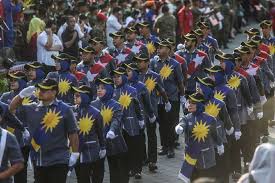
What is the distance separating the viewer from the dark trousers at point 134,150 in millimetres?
13391

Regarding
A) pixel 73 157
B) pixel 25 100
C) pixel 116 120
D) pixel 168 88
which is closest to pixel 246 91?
pixel 168 88

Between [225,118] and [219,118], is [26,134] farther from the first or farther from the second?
[225,118]

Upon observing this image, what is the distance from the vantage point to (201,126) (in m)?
11.6

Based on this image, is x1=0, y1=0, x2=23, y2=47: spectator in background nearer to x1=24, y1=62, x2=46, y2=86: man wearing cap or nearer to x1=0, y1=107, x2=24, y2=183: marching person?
x1=24, y1=62, x2=46, y2=86: man wearing cap

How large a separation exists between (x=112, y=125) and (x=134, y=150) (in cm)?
141

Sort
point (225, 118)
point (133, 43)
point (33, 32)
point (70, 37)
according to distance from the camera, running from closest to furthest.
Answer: point (225, 118)
point (133, 43)
point (33, 32)
point (70, 37)

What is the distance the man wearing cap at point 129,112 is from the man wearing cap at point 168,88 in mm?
1915

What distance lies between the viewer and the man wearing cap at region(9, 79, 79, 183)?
10.7 meters

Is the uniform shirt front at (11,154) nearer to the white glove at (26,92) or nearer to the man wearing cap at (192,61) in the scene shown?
the white glove at (26,92)

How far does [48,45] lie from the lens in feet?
61.1

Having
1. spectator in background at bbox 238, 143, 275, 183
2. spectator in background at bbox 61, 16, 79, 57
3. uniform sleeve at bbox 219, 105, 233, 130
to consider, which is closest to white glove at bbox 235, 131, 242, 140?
uniform sleeve at bbox 219, 105, 233, 130

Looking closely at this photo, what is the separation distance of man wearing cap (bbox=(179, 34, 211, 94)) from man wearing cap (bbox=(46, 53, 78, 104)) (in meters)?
3.20

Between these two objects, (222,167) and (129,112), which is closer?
(222,167)

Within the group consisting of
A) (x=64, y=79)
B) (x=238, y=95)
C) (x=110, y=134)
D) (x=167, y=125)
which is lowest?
(x=167, y=125)
